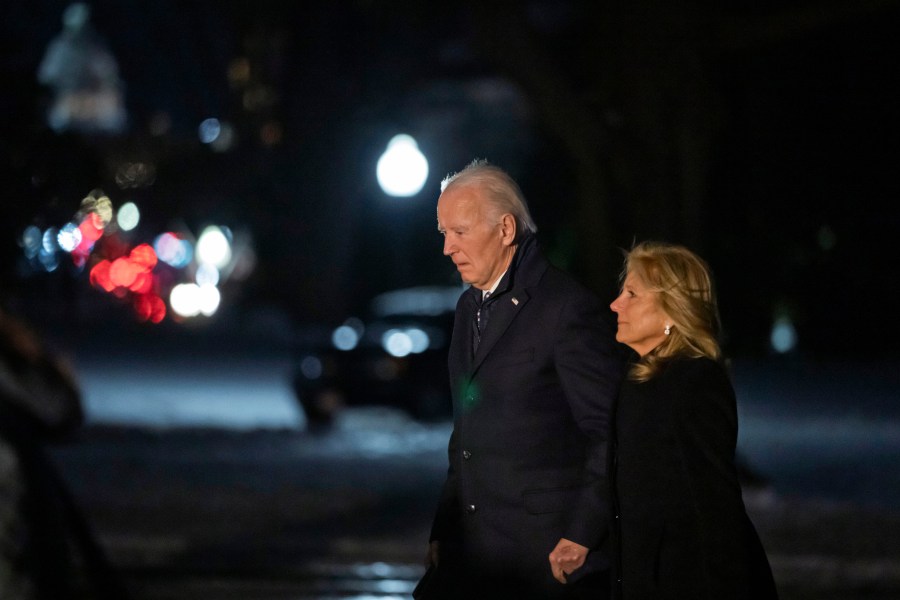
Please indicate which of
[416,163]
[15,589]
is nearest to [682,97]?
[416,163]

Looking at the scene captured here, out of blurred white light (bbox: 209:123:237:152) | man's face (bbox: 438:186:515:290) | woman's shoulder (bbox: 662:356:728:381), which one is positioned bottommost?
woman's shoulder (bbox: 662:356:728:381)

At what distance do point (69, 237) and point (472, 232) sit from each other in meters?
5.59

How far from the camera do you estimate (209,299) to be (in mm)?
50719

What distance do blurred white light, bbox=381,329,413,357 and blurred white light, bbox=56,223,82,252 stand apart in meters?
8.49

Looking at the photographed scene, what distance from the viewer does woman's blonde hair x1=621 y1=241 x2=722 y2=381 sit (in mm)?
3977

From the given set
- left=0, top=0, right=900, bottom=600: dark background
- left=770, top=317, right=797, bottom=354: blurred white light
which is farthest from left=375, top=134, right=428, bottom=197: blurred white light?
left=770, top=317, right=797, bottom=354: blurred white light

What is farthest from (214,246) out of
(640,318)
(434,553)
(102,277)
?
(640,318)

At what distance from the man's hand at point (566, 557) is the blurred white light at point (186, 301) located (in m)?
46.0

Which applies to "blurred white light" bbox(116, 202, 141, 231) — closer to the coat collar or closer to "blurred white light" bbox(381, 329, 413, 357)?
"blurred white light" bbox(381, 329, 413, 357)

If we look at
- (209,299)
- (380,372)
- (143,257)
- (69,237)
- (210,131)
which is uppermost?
(210,131)

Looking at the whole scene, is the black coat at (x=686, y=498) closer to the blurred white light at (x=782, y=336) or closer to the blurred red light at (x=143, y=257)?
the blurred white light at (x=782, y=336)

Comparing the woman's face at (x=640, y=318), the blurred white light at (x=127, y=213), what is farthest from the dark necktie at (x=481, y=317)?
the blurred white light at (x=127, y=213)

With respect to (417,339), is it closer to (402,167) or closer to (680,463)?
(402,167)

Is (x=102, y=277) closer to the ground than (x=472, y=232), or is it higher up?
closer to the ground
